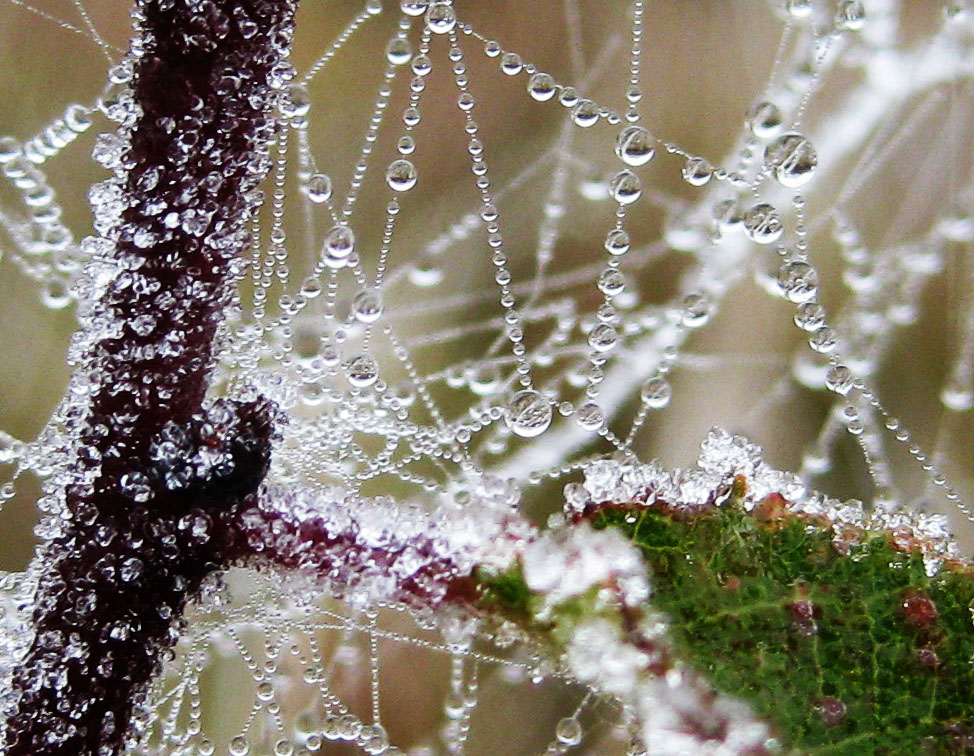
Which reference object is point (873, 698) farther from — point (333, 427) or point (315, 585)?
point (333, 427)

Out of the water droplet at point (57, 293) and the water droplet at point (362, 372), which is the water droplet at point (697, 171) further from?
the water droplet at point (57, 293)

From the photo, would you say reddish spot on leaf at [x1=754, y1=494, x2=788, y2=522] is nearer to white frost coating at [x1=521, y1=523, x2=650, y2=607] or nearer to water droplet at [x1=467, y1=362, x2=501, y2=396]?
white frost coating at [x1=521, y1=523, x2=650, y2=607]

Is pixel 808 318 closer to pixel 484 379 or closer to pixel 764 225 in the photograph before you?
pixel 764 225

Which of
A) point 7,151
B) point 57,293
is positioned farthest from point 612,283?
point 57,293

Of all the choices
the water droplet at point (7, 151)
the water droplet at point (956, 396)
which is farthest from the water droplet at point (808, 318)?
the water droplet at point (956, 396)

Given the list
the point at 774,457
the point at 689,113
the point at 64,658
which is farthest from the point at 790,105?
the point at 64,658
